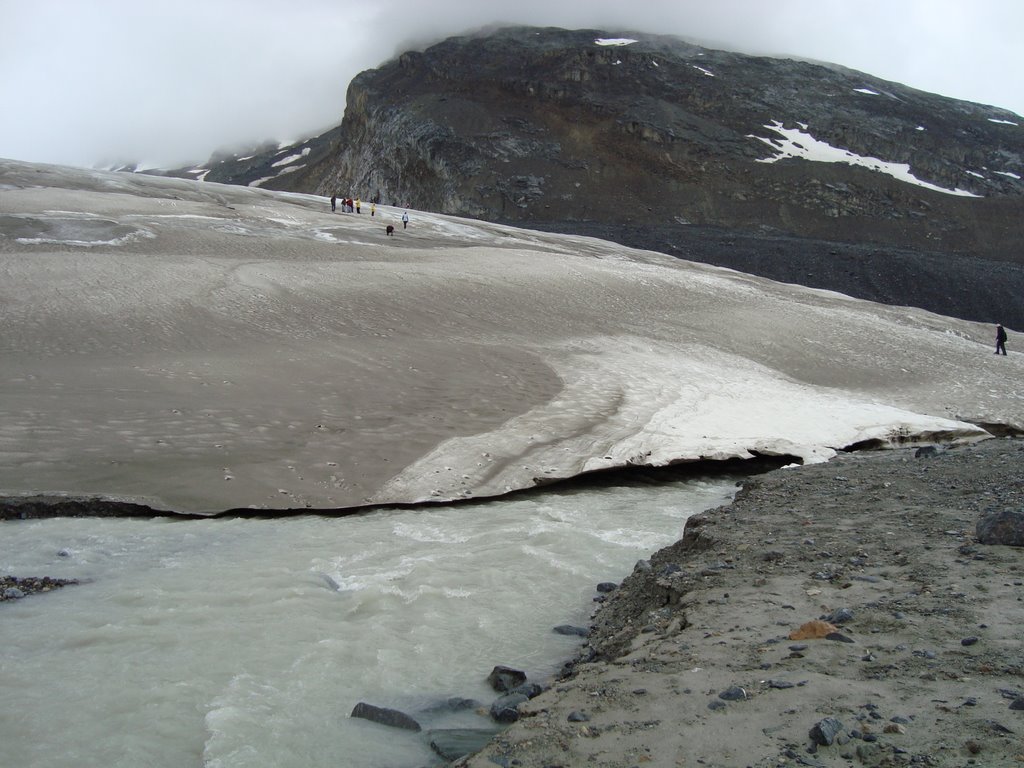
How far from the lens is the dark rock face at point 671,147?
61.3 meters

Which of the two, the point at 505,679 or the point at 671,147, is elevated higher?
the point at 671,147

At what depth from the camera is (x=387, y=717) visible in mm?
4938

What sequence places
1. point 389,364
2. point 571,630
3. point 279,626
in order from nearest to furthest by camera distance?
point 279,626, point 571,630, point 389,364

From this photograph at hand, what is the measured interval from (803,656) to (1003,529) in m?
2.90

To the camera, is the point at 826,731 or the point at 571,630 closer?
the point at 826,731

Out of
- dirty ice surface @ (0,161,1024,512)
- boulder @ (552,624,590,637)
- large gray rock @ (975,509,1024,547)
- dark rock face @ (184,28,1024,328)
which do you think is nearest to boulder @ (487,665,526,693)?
boulder @ (552,624,590,637)

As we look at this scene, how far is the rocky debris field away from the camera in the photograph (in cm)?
368

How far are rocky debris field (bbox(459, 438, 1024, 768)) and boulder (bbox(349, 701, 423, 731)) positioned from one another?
2.53 ft

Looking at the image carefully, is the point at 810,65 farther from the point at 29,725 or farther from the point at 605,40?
the point at 29,725

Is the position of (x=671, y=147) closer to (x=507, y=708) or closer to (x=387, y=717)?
(x=507, y=708)

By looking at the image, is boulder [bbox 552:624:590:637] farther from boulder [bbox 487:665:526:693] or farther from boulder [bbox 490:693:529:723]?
boulder [bbox 490:693:529:723]

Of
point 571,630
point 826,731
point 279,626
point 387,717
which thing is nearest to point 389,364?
point 279,626

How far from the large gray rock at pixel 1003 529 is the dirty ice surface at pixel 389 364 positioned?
5403 millimetres

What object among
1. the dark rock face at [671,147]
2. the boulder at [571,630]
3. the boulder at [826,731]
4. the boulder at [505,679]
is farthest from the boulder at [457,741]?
the dark rock face at [671,147]
